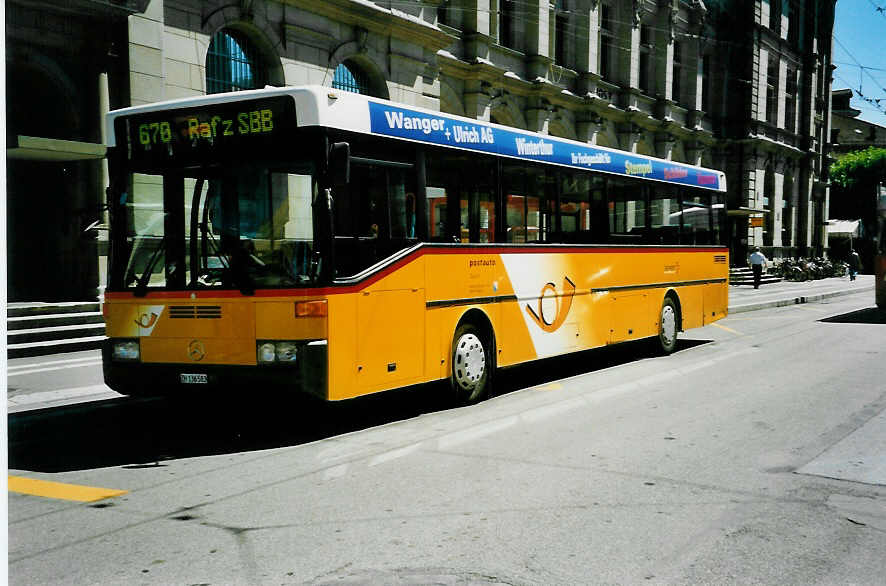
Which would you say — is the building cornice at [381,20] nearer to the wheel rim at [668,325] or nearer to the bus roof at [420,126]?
the bus roof at [420,126]

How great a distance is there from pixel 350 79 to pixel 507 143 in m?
13.0

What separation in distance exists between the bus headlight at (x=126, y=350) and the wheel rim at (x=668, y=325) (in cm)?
918

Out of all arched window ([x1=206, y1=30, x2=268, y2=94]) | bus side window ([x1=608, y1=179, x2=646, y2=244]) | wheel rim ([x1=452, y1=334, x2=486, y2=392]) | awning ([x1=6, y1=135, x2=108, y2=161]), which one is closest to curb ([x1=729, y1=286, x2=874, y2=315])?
bus side window ([x1=608, y1=179, x2=646, y2=244])

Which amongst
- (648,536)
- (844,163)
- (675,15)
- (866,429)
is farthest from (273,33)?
(844,163)

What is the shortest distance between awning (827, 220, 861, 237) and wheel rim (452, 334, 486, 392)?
187 feet

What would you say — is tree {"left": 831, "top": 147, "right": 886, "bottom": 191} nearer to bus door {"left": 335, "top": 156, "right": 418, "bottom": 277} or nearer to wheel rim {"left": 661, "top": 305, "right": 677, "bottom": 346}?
wheel rim {"left": 661, "top": 305, "right": 677, "bottom": 346}

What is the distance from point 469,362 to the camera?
975 cm

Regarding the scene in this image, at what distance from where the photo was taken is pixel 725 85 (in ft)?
158

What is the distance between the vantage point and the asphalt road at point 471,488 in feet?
15.1

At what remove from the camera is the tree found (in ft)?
229

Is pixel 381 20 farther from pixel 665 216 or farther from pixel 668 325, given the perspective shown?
pixel 668 325

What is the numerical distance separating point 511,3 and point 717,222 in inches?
647

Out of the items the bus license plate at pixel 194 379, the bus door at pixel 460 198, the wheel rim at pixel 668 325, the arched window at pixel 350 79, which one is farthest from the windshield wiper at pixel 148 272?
the arched window at pixel 350 79

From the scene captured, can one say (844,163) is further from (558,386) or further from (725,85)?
(558,386)
